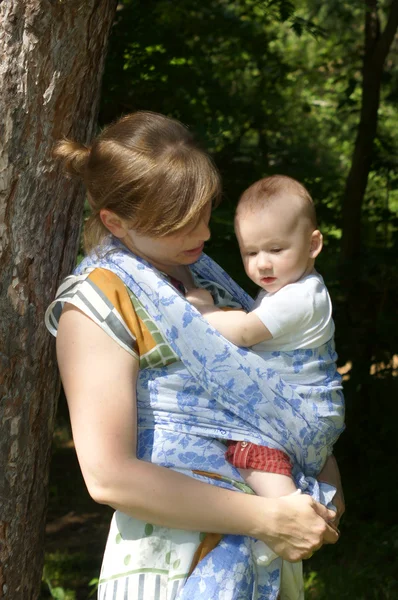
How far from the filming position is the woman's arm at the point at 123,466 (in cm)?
178

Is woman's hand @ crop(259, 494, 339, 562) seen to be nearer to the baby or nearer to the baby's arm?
the baby

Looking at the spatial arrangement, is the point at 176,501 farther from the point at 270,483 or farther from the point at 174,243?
the point at 174,243

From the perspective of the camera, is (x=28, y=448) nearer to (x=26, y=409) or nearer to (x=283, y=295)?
(x=26, y=409)

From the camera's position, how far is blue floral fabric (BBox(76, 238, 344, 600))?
1885 mm

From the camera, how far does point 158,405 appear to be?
1.89 meters

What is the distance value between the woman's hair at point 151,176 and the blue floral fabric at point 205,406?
0.12 metres

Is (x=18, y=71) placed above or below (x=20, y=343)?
above

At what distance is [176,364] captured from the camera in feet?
6.28

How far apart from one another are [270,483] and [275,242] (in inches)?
23.8

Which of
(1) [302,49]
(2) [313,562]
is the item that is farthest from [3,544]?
(1) [302,49]

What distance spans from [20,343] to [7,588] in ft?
2.30

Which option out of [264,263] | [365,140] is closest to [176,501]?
[264,263]

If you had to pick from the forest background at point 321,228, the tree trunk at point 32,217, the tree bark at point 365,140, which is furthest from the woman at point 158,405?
the tree bark at point 365,140

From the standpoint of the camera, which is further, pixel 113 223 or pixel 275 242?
pixel 275 242
